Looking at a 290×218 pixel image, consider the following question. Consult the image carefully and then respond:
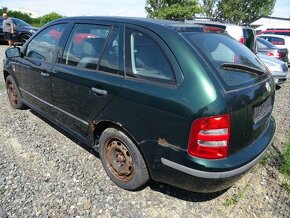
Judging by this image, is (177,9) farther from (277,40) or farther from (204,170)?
(204,170)

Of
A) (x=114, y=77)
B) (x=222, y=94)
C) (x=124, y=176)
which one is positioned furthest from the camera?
(x=124, y=176)

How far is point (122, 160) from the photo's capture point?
2961mm

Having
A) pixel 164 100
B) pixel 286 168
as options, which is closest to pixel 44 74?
pixel 164 100

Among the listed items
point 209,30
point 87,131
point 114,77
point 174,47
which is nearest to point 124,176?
point 87,131

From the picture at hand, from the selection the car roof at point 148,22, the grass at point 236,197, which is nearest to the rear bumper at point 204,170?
the grass at point 236,197

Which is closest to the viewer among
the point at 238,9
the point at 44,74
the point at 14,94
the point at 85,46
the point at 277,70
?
the point at 85,46

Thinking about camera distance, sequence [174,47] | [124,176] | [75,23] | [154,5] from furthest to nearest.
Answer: [154,5] → [75,23] → [124,176] → [174,47]

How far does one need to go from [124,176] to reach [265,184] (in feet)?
5.27

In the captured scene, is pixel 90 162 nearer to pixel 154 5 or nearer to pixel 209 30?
pixel 209 30

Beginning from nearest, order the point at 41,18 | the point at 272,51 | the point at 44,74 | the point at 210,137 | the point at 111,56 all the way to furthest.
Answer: the point at 210,137
the point at 111,56
the point at 44,74
the point at 272,51
the point at 41,18

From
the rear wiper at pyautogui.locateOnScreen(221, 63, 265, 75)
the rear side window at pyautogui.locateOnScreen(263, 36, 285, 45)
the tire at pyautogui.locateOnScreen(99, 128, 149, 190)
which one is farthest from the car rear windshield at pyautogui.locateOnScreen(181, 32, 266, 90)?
the rear side window at pyautogui.locateOnScreen(263, 36, 285, 45)

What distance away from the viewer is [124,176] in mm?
2980

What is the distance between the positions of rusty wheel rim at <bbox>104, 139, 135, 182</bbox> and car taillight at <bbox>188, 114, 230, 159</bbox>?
813mm

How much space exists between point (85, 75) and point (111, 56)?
40 centimetres
